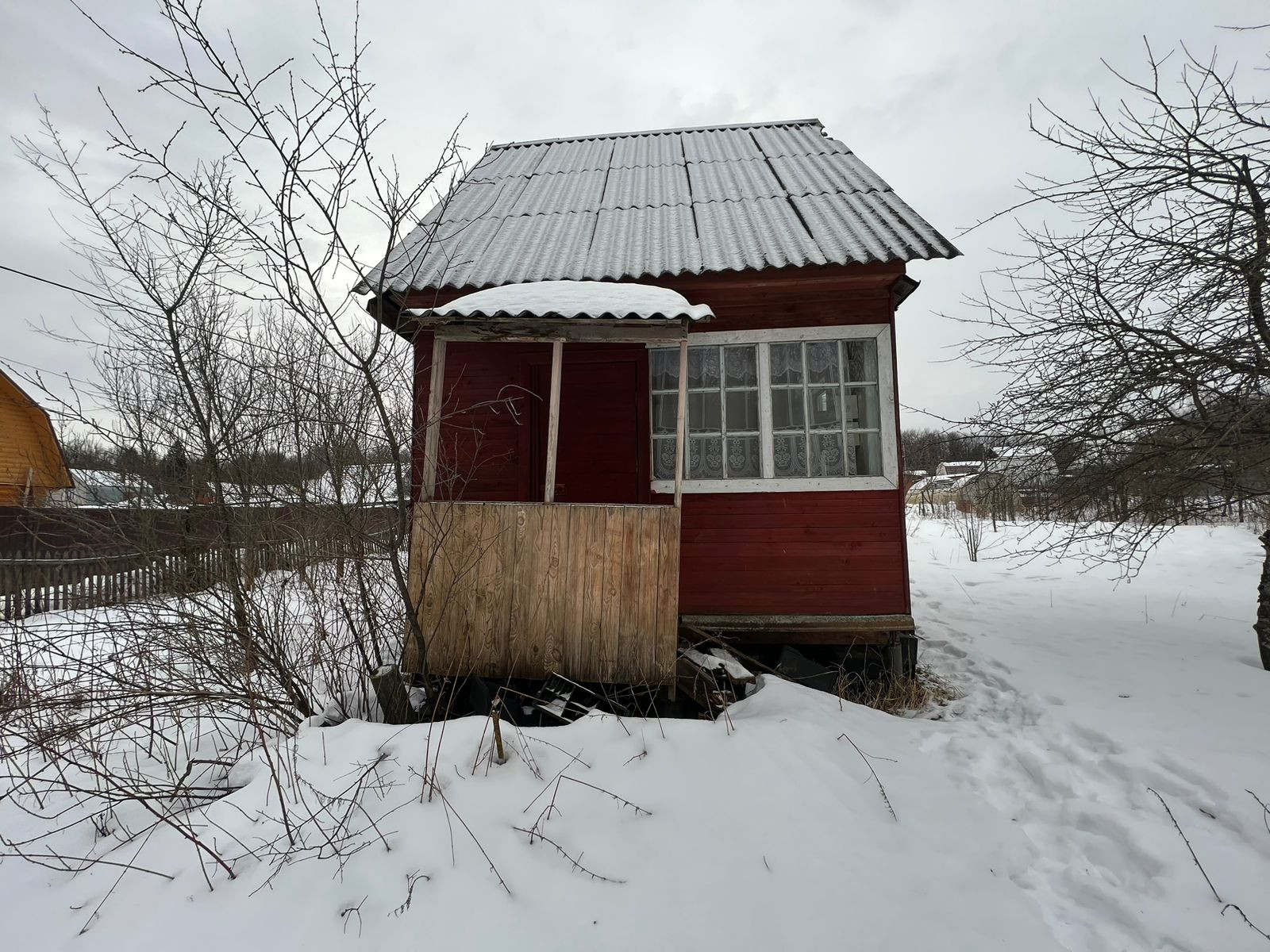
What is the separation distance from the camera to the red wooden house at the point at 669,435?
131 inches

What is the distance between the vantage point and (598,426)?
465cm

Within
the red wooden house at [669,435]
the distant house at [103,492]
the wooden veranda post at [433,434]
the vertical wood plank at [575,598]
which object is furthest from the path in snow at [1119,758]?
the distant house at [103,492]

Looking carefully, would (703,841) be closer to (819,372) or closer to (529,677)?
(529,677)

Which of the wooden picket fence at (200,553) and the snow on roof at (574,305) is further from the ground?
the snow on roof at (574,305)

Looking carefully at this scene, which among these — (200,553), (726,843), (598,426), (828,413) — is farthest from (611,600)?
(200,553)

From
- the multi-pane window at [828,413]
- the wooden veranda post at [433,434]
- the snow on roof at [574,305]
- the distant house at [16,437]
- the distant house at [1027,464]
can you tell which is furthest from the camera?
the distant house at [16,437]

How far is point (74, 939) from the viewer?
1.85 m

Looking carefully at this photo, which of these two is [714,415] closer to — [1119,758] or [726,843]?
[726,843]

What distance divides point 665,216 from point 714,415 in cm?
235

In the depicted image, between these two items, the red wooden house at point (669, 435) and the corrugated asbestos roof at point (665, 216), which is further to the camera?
the corrugated asbestos roof at point (665, 216)

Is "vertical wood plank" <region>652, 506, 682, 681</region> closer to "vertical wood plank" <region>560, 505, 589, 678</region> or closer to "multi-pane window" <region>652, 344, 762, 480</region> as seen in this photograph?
"vertical wood plank" <region>560, 505, 589, 678</region>

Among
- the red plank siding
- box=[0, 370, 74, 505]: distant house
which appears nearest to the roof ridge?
the red plank siding

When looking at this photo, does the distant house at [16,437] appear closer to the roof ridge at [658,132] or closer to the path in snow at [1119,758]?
the roof ridge at [658,132]

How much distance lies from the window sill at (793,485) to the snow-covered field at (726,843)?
168 cm
